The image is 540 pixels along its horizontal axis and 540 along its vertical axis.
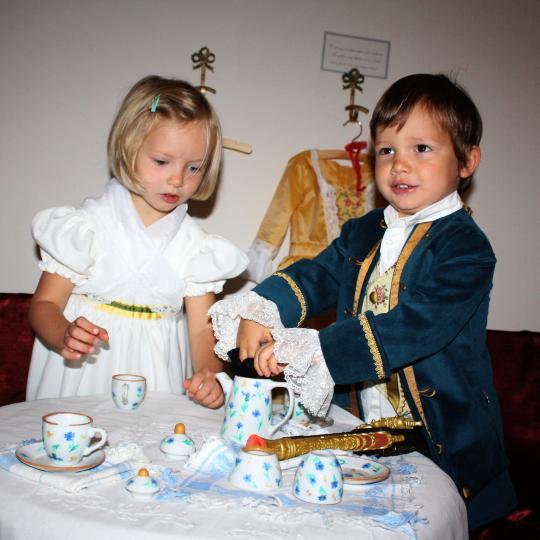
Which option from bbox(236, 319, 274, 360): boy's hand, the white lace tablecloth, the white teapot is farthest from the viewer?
bbox(236, 319, 274, 360): boy's hand

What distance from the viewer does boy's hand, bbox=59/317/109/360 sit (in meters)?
1.33

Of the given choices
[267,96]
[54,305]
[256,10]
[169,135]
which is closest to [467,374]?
[169,135]

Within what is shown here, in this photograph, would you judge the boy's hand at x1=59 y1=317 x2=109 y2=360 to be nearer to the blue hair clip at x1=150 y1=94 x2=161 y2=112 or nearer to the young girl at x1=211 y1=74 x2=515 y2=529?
the young girl at x1=211 y1=74 x2=515 y2=529

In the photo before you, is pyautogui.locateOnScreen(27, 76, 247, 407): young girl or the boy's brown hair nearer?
the boy's brown hair

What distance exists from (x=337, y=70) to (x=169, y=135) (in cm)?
101

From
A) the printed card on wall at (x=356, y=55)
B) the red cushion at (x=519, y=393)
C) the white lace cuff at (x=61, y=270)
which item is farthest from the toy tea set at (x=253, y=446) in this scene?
the printed card on wall at (x=356, y=55)

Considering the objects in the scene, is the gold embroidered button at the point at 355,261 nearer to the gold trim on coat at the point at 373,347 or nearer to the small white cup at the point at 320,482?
the gold trim on coat at the point at 373,347

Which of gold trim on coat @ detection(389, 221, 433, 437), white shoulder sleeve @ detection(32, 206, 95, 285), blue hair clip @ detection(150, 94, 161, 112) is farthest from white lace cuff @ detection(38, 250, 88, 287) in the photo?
gold trim on coat @ detection(389, 221, 433, 437)

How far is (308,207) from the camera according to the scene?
95.3 inches

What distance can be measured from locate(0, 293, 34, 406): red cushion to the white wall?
1.12ft

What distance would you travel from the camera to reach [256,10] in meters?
2.36

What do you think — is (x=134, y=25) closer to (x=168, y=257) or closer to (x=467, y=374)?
(x=168, y=257)

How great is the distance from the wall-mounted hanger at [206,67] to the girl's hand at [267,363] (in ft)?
4.33

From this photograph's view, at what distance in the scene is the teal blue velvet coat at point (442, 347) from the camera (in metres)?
1.20
